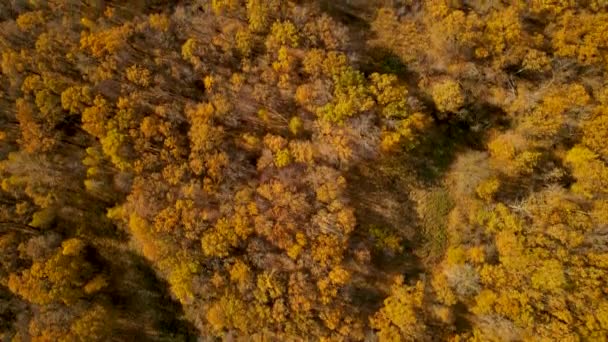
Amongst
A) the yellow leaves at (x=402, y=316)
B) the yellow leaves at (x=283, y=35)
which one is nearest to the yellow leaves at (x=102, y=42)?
the yellow leaves at (x=283, y=35)

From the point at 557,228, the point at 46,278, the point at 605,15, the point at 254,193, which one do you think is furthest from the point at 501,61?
the point at 46,278

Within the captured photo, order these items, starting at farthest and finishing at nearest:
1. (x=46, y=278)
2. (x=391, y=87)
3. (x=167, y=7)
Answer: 1. (x=167, y=7)
2. (x=391, y=87)
3. (x=46, y=278)

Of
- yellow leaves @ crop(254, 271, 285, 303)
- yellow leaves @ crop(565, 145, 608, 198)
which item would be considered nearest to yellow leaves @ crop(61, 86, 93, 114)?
yellow leaves @ crop(254, 271, 285, 303)

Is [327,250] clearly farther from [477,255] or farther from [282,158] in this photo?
[477,255]

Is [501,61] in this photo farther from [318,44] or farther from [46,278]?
[46,278]

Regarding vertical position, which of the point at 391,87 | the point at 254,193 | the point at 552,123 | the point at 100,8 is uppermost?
the point at 552,123

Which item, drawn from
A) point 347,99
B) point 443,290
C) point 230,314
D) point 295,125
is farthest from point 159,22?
point 443,290
